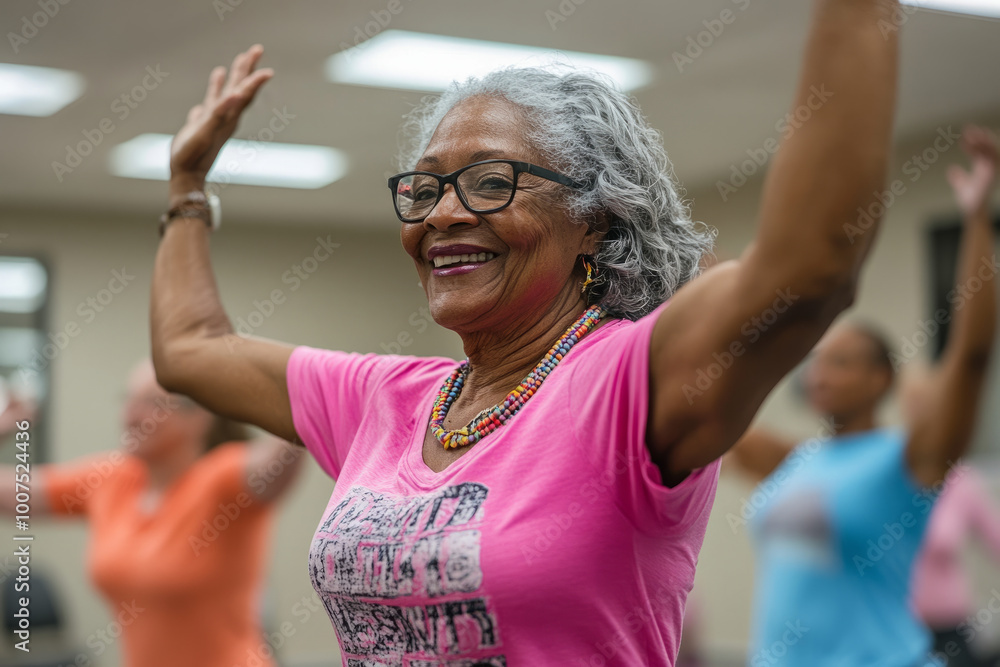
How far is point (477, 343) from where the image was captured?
1.29 metres

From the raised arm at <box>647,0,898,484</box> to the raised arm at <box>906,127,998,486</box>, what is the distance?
1.45 metres

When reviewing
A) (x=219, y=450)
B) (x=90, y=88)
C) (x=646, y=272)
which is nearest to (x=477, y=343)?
(x=646, y=272)

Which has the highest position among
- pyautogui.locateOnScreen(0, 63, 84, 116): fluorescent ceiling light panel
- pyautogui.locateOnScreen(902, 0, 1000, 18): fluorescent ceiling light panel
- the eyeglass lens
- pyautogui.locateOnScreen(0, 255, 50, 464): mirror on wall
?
pyautogui.locateOnScreen(0, 63, 84, 116): fluorescent ceiling light panel

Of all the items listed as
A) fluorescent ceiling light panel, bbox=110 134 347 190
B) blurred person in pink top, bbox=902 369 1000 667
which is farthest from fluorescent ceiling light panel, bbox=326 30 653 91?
blurred person in pink top, bbox=902 369 1000 667

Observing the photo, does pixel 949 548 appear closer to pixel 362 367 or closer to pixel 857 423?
pixel 857 423

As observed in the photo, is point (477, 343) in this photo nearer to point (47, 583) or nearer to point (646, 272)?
point (646, 272)

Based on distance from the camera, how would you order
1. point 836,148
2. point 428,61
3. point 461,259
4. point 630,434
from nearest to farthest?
point 836,148 → point 630,434 → point 461,259 → point 428,61

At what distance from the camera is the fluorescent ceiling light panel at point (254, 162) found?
215 inches

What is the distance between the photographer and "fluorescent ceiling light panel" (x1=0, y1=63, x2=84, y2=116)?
4.43 m

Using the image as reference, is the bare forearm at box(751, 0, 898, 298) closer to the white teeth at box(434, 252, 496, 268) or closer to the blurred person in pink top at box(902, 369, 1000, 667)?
the white teeth at box(434, 252, 496, 268)

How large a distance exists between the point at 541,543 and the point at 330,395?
0.55 metres

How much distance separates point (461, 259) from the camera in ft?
4.04

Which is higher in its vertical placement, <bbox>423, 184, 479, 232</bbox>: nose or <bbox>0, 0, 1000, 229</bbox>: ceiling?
<bbox>0, 0, 1000, 229</bbox>: ceiling

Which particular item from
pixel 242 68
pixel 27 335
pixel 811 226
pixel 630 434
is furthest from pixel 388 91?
pixel 811 226
